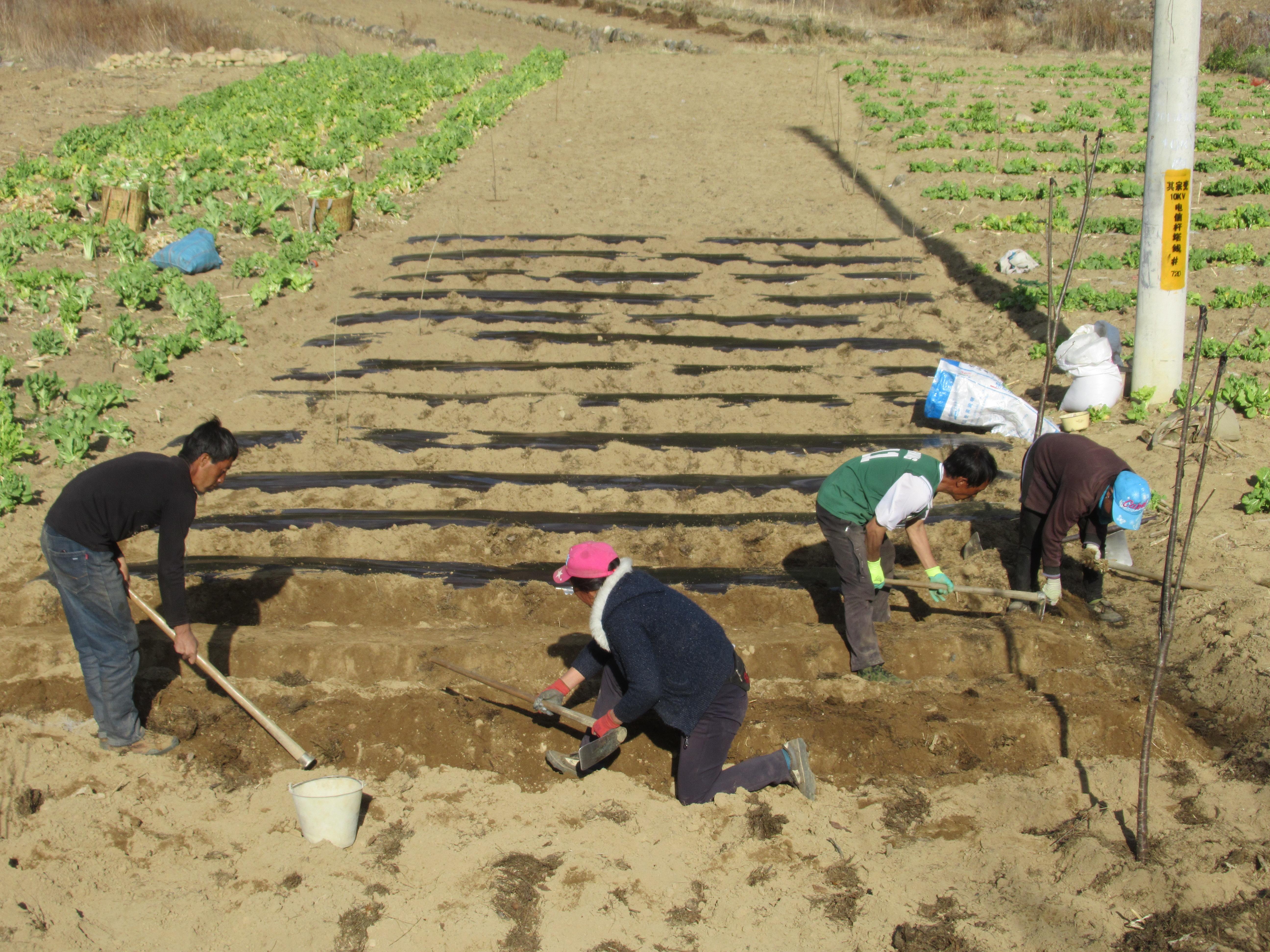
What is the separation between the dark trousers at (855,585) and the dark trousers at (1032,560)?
1085 mm

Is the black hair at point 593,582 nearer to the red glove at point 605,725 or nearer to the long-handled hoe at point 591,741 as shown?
the red glove at point 605,725

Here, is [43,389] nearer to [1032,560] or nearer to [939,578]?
[939,578]

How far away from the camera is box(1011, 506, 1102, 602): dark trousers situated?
5250 mm

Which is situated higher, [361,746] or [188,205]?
[188,205]

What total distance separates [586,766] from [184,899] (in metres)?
1.60

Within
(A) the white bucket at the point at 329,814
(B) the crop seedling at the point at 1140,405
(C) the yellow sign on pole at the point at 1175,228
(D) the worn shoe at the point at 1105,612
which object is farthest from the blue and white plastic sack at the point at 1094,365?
(A) the white bucket at the point at 329,814

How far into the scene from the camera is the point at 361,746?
4.43 meters

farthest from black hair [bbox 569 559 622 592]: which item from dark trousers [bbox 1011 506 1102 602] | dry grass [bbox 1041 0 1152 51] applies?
dry grass [bbox 1041 0 1152 51]

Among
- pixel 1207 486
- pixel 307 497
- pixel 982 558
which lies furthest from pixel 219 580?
pixel 1207 486

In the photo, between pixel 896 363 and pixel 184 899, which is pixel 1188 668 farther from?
pixel 184 899

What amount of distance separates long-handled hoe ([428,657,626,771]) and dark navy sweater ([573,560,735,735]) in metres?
0.20

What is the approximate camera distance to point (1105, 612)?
5.39m

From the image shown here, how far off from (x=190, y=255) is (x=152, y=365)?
2358 millimetres

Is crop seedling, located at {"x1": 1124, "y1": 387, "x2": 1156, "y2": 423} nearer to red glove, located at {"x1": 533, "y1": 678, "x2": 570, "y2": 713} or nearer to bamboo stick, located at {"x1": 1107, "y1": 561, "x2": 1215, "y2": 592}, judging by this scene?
bamboo stick, located at {"x1": 1107, "y1": 561, "x2": 1215, "y2": 592}
